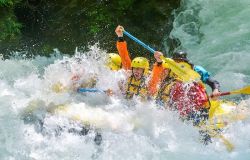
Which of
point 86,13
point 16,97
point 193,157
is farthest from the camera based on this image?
point 86,13

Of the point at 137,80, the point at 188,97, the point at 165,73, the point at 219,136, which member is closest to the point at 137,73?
the point at 137,80

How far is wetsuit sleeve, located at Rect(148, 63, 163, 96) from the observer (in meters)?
8.11

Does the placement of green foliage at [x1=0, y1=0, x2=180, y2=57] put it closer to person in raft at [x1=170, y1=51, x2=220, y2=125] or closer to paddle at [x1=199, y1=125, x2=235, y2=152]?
person in raft at [x1=170, y1=51, x2=220, y2=125]

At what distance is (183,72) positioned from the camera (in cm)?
786

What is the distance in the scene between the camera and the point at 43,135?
798 centimetres

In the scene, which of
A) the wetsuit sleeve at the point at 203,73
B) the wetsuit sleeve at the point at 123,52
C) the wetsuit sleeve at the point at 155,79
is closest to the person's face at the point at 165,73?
the wetsuit sleeve at the point at 155,79

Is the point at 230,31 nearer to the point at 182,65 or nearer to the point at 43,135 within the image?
the point at 182,65

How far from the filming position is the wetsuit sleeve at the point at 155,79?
8109mm

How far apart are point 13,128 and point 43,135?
0.49 meters

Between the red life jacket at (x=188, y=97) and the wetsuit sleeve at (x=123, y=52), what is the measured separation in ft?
3.96

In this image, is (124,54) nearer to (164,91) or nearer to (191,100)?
(164,91)

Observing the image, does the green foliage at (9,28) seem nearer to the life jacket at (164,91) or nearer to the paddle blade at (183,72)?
the life jacket at (164,91)

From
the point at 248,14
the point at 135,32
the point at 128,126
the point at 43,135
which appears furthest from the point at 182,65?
the point at 248,14

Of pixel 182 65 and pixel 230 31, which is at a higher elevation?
pixel 230 31
